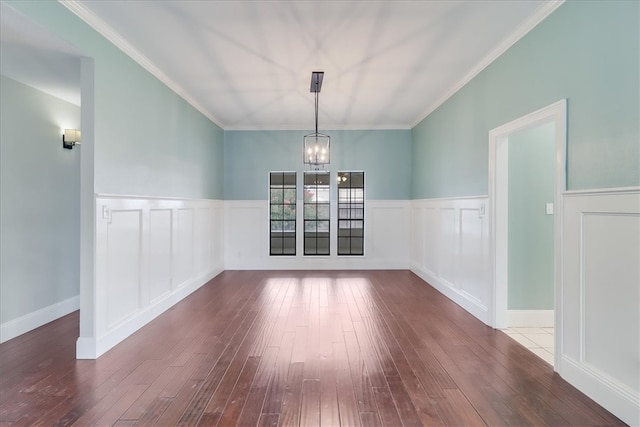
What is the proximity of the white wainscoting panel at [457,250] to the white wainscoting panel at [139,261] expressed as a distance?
3.78 m

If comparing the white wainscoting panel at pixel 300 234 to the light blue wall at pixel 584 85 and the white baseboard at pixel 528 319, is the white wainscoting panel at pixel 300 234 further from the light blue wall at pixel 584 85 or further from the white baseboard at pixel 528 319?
the white baseboard at pixel 528 319

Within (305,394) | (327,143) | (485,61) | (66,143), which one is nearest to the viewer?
(305,394)

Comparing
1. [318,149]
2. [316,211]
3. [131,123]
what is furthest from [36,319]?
[316,211]

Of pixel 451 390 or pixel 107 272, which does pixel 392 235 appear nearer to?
pixel 451 390

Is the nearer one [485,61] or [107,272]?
[107,272]

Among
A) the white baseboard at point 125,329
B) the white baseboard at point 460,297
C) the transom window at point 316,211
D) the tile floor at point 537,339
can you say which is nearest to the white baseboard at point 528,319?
the tile floor at point 537,339

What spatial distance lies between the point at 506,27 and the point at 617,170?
5.45ft

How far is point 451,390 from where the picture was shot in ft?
7.14

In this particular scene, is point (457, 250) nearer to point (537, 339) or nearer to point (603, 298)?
point (537, 339)

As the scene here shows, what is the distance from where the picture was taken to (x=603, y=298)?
2.02 metres

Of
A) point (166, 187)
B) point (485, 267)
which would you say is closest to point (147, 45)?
point (166, 187)

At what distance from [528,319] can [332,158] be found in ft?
14.1

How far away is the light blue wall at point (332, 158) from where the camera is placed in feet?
20.8

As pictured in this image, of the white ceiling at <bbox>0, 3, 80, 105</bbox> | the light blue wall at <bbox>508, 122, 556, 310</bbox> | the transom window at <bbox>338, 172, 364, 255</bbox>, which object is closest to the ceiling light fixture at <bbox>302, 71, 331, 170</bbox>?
the light blue wall at <bbox>508, 122, 556, 310</bbox>
